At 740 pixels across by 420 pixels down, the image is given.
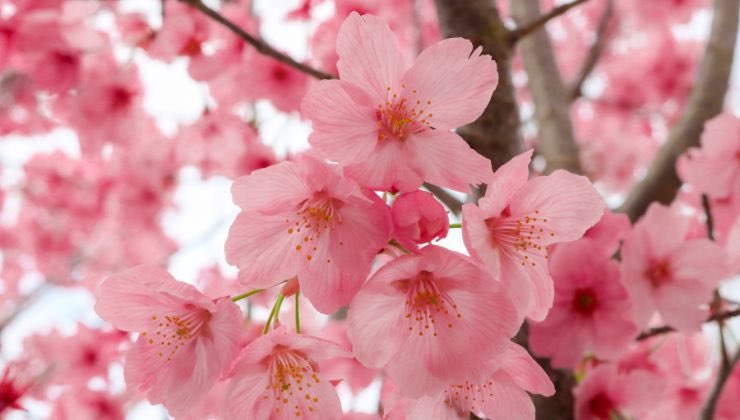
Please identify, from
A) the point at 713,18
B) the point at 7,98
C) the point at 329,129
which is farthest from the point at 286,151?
the point at 713,18

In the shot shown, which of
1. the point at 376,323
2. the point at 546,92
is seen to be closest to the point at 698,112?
the point at 546,92

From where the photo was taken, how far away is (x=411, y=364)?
0.67 metres

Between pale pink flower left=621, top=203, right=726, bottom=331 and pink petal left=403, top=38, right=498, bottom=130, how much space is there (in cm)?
50

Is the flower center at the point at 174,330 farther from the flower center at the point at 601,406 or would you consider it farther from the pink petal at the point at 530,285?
the flower center at the point at 601,406

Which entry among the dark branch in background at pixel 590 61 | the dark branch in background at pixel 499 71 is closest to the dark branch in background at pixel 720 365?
the dark branch in background at pixel 499 71

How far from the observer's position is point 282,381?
706 millimetres

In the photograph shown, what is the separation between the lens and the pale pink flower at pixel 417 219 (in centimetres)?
62

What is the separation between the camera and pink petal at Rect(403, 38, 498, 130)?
0.69m

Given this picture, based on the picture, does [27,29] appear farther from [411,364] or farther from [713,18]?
[713,18]

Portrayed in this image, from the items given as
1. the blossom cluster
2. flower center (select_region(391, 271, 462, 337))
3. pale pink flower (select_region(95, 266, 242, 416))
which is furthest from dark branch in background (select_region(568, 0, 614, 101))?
pale pink flower (select_region(95, 266, 242, 416))

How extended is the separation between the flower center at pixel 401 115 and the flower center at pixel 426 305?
16 centimetres

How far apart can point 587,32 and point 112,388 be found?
373 centimetres

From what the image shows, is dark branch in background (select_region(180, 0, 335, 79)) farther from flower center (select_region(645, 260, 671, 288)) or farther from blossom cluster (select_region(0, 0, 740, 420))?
flower center (select_region(645, 260, 671, 288))

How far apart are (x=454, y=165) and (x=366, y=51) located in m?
0.15
